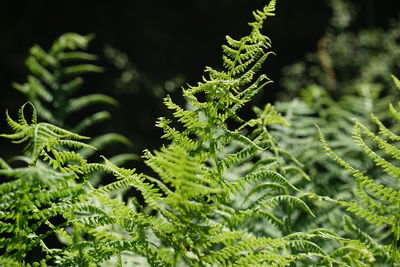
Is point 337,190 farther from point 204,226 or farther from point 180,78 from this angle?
point 180,78

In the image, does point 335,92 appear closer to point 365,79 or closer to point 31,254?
point 365,79

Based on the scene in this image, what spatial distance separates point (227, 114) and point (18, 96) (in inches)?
111

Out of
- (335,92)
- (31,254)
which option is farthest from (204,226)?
(335,92)

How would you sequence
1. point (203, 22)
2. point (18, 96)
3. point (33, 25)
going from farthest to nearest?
point (203, 22) → point (33, 25) → point (18, 96)

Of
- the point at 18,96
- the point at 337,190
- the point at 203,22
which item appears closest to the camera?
the point at 337,190

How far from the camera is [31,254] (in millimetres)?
1057

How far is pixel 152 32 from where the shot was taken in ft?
13.1

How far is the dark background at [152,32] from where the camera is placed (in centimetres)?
340

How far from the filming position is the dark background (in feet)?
11.1

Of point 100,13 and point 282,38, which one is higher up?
point 282,38

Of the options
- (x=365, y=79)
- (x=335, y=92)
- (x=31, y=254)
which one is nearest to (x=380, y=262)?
(x=31, y=254)

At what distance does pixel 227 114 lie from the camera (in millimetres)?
740

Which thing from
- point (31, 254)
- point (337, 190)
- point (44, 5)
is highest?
point (44, 5)

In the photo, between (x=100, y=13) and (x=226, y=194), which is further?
(x=100, y=13)
